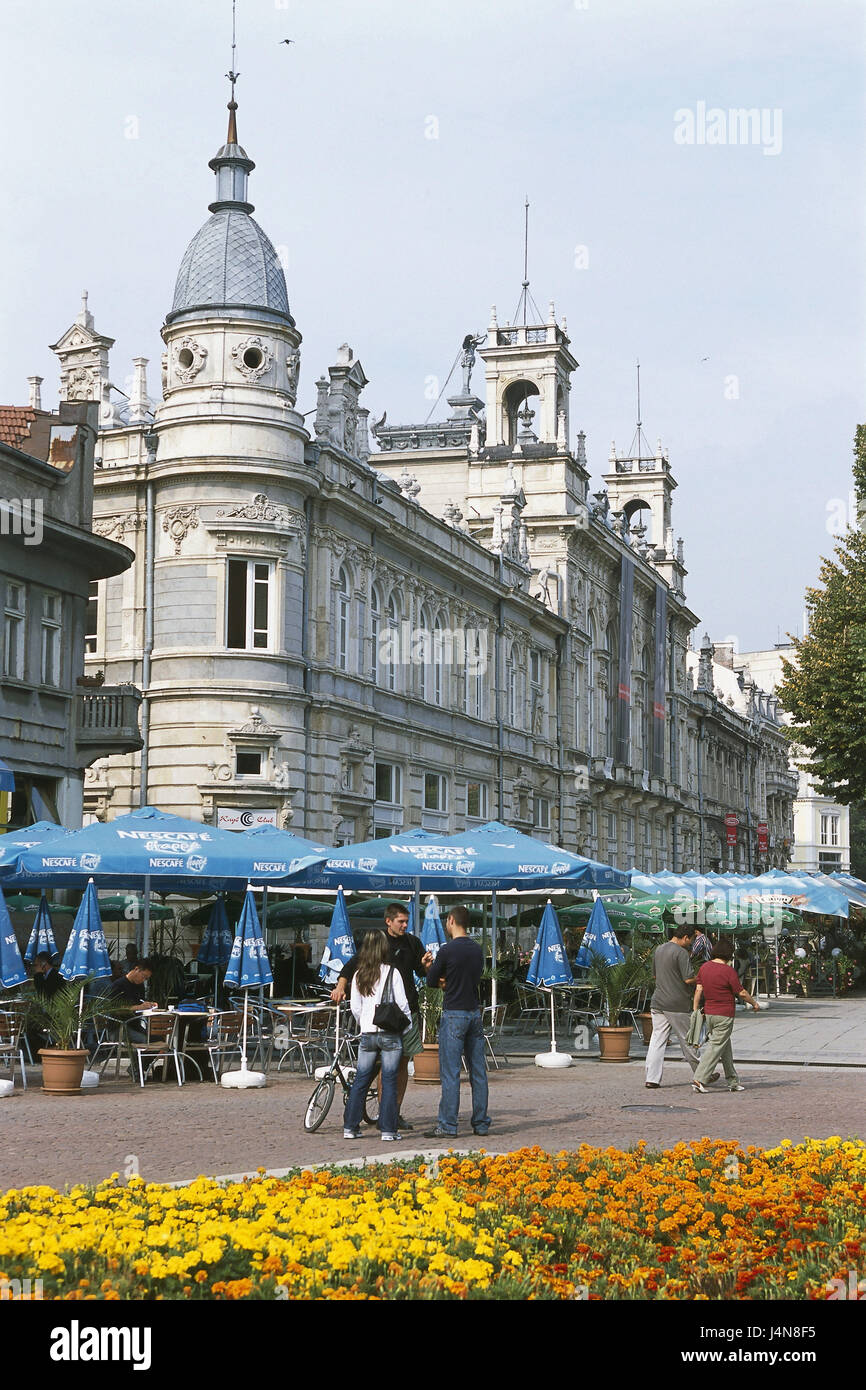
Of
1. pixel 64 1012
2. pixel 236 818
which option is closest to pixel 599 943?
pixel 64 1012

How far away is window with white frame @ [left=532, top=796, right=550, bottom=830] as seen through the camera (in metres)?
58.5

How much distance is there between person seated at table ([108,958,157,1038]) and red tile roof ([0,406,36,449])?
13.8 meters

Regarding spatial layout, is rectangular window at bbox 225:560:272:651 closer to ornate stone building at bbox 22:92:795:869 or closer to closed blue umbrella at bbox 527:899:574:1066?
ornate stone building at bbox 22:92:795:869

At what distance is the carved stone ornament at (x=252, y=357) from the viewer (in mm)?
37594

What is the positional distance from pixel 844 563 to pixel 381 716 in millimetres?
12045

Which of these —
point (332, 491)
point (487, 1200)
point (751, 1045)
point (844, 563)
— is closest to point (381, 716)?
point (332, 491)

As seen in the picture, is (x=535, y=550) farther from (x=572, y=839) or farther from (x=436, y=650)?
(x=436, y=650)

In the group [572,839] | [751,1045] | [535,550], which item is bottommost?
[751,1045]

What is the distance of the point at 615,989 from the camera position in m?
23.4

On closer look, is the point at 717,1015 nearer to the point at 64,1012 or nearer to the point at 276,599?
the point at 64,1012
